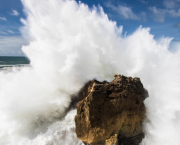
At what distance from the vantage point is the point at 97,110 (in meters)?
5.03

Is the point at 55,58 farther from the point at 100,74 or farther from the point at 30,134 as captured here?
the point at 30,134

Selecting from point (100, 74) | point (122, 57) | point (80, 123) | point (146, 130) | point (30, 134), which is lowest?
point (30, 134)

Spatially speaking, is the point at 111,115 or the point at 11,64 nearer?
the point at 111,115

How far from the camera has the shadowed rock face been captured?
4.98 metres

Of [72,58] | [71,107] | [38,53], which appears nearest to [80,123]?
[71,107]

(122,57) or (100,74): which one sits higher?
(122,57)

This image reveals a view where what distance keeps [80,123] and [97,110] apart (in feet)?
3.01

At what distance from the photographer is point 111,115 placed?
17.0ft

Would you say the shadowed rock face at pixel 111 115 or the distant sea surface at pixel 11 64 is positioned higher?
the distant sea surface at pixel 11 64

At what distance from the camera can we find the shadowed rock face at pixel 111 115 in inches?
196

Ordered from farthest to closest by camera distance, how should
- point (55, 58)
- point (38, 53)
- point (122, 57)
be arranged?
point (122, 57)
point (38, 53)
point (55, 58)

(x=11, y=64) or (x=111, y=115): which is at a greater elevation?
(x=11, y=64)

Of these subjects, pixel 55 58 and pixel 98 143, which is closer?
pixel 98 143

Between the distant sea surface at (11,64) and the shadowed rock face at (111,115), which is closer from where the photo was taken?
the shadowed rock face at (111,115)
